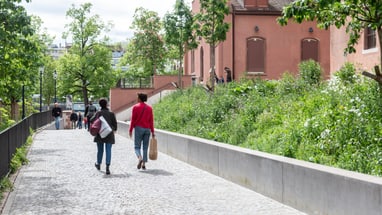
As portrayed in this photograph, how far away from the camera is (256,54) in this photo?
38.8 meters

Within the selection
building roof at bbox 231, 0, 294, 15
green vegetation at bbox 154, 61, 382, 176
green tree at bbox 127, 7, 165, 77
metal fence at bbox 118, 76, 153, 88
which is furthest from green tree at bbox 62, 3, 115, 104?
green vegetation at bbox 154, 61, 382, 176

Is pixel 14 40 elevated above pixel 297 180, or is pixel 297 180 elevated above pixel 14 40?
pixel 14 40

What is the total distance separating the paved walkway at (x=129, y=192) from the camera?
8.51m

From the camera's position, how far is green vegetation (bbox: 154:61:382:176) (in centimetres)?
948

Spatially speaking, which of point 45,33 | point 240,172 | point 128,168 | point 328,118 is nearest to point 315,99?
point 328,118

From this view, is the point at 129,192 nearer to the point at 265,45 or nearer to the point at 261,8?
the point at 265,45

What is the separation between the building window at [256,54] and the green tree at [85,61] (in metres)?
35.3

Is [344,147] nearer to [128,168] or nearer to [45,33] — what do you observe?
[128,168]

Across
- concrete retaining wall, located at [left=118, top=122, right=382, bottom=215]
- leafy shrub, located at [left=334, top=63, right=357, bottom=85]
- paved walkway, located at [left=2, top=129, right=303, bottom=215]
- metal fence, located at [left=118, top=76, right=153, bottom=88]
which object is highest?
metal fence, located at [left=118, top=76, right=153, bottom=88]

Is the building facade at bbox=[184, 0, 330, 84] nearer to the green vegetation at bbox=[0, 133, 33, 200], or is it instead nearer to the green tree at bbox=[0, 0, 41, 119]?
the green tree at bbox=[0, 0, 41, 119]

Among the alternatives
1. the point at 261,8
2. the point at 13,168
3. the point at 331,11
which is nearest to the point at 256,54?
the point at 261,8

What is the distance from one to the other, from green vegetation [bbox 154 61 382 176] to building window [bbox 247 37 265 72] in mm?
17036

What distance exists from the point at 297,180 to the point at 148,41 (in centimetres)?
5642

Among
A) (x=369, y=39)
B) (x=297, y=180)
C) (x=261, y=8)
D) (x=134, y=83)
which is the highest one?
(x=261, y=8)
